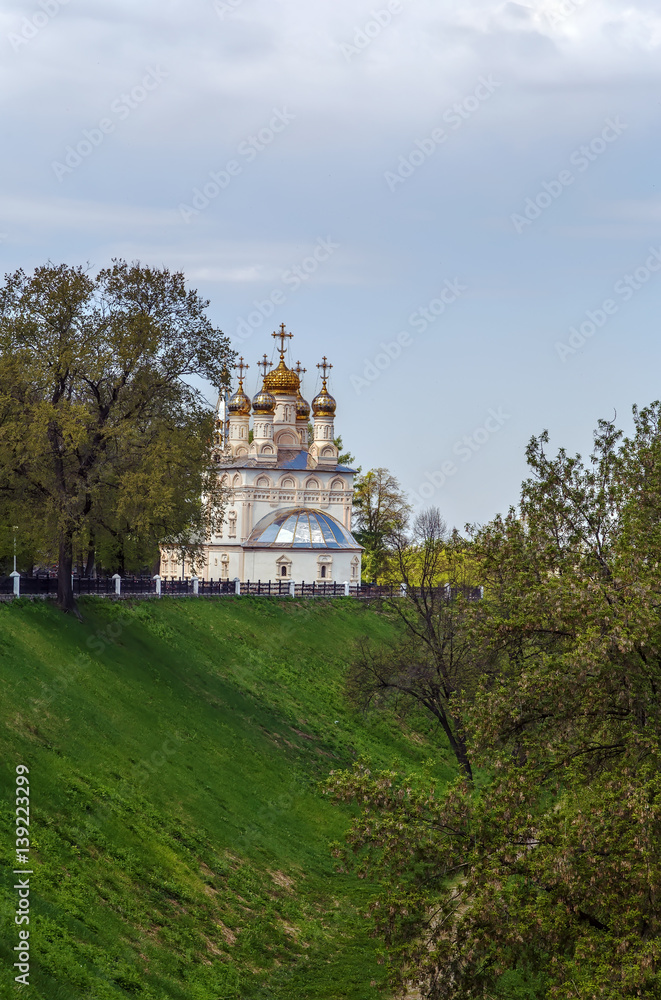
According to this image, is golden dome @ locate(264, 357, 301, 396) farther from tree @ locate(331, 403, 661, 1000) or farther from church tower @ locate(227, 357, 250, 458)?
tree @ locate(331, 403, 661, 1000)

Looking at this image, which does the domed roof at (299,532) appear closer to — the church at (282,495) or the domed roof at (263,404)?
the church at (282,495)

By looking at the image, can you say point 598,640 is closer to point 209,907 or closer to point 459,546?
point 459,546

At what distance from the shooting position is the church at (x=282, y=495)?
6550 centimetres

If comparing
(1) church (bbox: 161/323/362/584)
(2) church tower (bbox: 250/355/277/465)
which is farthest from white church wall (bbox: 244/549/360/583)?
(2) church tower (bbox: 250/355/277/465)

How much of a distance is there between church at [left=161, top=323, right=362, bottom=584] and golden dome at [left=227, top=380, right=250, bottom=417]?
6 cm

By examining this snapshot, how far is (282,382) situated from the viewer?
242 feet

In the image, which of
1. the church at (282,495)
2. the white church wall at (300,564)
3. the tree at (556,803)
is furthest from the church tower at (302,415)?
the tree at (556,803)

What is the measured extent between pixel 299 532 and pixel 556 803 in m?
50.7

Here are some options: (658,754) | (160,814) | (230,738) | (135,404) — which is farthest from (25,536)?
(658,754)

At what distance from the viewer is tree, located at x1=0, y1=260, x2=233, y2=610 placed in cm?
3238

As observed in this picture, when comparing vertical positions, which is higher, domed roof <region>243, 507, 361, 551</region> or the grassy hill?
domed roof <region>243, 507, 361, 551</region>

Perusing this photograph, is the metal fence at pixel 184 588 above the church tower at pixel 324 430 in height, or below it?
below

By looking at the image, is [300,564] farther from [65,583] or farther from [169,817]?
[169,817]

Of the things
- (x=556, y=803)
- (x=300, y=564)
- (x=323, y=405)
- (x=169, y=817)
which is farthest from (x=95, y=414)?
(x=323, y=405)
